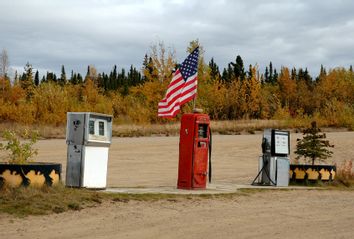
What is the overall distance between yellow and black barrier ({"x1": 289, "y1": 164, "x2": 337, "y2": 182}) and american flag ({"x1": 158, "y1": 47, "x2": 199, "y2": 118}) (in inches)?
192

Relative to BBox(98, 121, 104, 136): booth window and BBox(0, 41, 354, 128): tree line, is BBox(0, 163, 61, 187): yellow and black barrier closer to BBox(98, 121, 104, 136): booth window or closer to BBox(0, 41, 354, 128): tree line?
BBox(98, 121, 104, 136): booth window

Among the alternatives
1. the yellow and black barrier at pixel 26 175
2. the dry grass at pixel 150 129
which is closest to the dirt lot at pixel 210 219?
the yellow and black barrier at pixel 26 175

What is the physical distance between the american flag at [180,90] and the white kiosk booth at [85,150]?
2369 millimetres

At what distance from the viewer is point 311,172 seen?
58.0ft

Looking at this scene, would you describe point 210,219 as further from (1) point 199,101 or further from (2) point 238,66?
(2) point 238,66

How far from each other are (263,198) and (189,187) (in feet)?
6.14

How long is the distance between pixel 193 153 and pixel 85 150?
3065 mm

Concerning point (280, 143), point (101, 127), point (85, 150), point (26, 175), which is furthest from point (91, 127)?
point (280, 143)

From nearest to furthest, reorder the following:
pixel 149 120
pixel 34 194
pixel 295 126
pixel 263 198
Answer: pixel 34 194 → pixel 263 198 → pixel 295 126 → pixel 149 120

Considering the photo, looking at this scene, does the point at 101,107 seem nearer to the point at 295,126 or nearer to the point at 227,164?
the point at 295,126

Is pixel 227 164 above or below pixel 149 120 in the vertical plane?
below

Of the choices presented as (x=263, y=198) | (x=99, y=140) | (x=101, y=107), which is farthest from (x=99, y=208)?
(x=101, y=107)

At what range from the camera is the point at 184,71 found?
1500 cm

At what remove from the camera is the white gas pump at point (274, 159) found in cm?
1667
